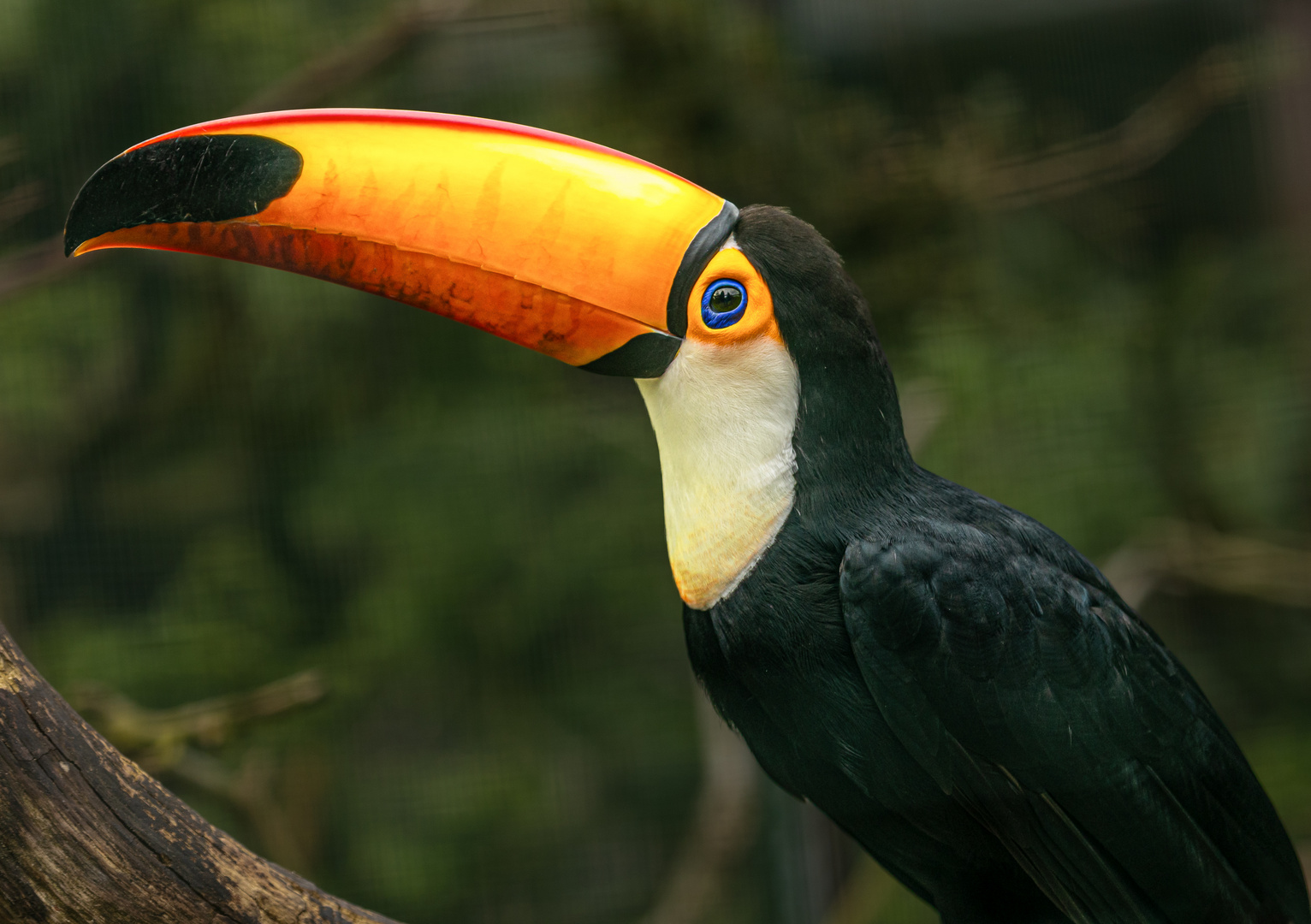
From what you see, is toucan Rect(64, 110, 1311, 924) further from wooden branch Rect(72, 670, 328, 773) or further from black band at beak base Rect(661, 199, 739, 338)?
wooden branch Rect(72, 670, 328, 773)

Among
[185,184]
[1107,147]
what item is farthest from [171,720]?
[1107,147]

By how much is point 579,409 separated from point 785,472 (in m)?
1.06

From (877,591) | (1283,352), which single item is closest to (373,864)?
(877,591)

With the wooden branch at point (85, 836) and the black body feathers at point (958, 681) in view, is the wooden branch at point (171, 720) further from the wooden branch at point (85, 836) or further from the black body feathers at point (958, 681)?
the black body feathers at point (958, 681)

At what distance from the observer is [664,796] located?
88.6 inches

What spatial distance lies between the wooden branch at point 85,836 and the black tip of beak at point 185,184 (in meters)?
0.39

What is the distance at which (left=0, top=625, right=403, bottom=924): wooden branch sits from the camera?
87 centimetres

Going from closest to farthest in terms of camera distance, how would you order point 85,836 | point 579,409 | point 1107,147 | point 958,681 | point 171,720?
point 85,836 → point 958,681 → point 171,720 → point 1107,147 → point 579,409

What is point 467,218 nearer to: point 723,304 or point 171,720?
point 723,304

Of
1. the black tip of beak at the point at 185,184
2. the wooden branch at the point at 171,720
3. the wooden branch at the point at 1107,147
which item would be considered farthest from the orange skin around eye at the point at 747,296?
the wooden branch at the point at 1107,147

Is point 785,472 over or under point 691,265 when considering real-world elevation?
under

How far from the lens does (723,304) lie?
1.08m

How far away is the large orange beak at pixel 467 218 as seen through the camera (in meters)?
1.06

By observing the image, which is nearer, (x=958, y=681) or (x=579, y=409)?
(x=958, y=681)
